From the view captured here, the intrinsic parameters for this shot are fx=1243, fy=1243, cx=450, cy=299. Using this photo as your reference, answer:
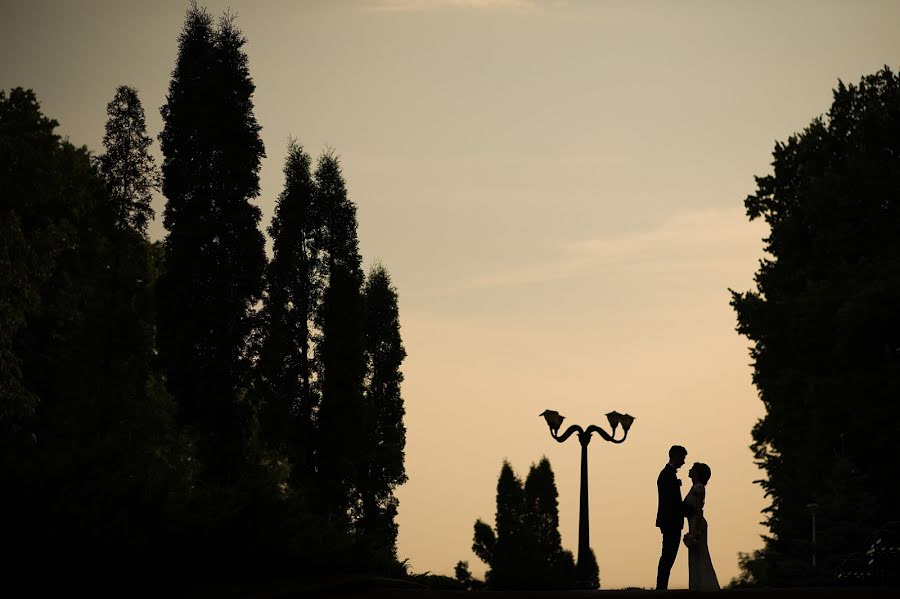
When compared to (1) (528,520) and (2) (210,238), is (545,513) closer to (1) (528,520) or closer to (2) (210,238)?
(1) (528,520)

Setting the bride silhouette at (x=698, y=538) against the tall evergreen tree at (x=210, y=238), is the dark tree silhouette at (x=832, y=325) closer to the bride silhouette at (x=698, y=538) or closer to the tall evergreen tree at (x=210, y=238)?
the bride silhouette at (x=698, y=538)

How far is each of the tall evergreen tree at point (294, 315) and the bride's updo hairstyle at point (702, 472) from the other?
2518 cm

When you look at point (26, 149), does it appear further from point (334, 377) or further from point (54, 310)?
point (334, 377)

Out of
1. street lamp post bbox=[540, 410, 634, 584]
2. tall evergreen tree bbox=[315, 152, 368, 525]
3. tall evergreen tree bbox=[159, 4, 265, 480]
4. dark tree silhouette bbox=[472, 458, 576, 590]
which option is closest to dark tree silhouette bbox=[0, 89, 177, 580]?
tall evergreen tree bbox=[159, 4, 265, 480]

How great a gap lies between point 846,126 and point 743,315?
6910 millimetres

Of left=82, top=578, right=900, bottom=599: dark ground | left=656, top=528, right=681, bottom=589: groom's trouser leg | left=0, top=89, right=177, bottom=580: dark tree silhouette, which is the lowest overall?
left=82, top=578, right=900, bottom=599: dark ground

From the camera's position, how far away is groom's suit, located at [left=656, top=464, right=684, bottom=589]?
20453 mm

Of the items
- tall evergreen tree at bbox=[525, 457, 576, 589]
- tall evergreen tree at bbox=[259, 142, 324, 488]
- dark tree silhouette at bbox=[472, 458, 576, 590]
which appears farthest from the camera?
tall evergreen tree at bbox=[525, 457, 576, 589]

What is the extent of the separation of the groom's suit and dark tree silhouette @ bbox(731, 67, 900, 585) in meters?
11.9

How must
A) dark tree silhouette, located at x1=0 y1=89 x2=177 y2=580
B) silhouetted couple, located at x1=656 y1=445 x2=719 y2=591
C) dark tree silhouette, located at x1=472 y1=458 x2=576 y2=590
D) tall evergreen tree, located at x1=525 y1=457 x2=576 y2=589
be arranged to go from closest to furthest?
1. silhouetted couple, located at x1=656 y1=445 x2=719 y2=591
2. dark tree silhouette, located at x1=0 y1=89 x2=177 y2=580
3. dark tree silhouette, located at x1=472 y1=458 x2=576 y2=590
4. tall evergreen tree, located at x1=525 y1=457 x2=576 y2=589

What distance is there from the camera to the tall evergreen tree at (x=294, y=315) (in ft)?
151

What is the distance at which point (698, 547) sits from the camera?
21094 millimetres

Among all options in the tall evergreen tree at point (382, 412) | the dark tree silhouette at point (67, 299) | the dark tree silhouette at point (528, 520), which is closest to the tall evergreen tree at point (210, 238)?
the dark tree silhouette at point (67, 299)

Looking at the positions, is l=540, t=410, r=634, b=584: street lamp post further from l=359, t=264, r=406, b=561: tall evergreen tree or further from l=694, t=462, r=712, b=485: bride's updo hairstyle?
l=359, t=264, r=406, b=561: tall evergreen tree
